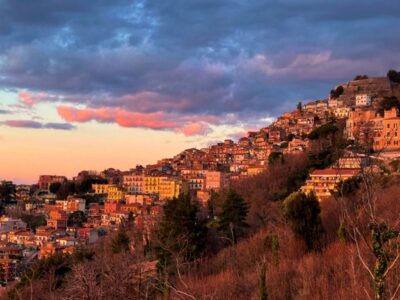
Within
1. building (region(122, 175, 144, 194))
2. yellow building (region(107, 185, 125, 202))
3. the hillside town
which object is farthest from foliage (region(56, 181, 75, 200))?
building (region(122, 175, 144, 194))

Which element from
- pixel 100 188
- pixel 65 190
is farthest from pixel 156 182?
pixel 65 190

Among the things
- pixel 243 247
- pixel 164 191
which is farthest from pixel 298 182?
pixel 164 191

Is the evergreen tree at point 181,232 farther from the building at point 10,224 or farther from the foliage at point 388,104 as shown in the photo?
the building at point 10,224

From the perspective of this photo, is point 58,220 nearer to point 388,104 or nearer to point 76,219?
point 76,219

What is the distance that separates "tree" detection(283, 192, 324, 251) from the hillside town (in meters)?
18.2

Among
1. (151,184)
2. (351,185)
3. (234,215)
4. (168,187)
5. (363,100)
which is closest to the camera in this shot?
(351,185)

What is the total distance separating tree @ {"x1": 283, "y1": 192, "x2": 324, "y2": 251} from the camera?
47.3 ft

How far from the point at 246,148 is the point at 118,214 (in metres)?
24.0

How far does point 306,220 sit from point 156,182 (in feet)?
175

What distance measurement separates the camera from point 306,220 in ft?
48.4

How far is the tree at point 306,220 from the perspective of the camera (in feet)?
47.3

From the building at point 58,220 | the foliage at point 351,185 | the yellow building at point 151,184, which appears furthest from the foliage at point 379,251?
the yellow building at point 151,184

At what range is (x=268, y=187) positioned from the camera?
31812mm

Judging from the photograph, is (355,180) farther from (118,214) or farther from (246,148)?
(246,148)
